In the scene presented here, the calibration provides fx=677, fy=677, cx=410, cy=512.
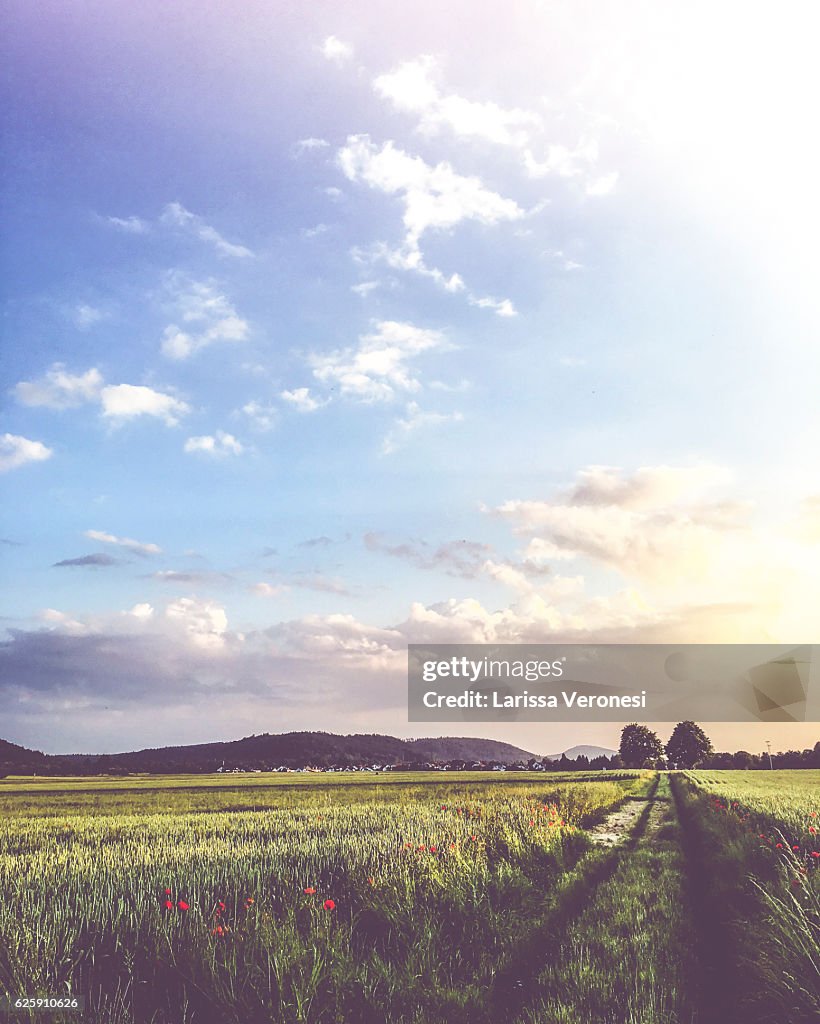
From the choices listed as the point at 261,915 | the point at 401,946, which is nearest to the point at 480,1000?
the point at 401,946

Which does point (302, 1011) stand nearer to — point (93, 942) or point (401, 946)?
point (401, 946)

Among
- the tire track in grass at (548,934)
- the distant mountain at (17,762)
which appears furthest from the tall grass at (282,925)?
the distant mountain at (17,762)

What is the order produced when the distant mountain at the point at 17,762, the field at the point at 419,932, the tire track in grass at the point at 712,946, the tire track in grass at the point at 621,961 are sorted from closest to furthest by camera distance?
the field at the point at 419,932 → the tire track in grass at the point at 621,961 → the tire track in grass at the point at 712,946 → the distant mountain at the point at 17,762

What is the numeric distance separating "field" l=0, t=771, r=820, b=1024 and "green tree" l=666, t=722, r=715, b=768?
16187cm

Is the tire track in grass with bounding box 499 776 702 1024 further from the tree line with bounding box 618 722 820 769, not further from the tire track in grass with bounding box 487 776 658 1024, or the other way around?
the tree line with bounding box 618 722 820 769

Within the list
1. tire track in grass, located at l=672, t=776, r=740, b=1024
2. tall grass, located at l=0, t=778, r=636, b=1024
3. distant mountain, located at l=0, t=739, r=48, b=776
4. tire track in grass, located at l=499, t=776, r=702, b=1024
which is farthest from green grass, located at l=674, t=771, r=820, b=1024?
distant mountain, located at l=0, t=739, r=48, b=776

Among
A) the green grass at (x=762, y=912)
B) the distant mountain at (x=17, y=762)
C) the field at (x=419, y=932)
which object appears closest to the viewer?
the green grass at (x=762, y=912)

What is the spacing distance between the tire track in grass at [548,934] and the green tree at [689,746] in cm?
15919

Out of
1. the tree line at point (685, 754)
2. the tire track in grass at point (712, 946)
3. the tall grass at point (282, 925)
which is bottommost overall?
the tree line at point (685, 754)

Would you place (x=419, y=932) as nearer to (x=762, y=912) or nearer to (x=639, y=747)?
(x=762, y=912)

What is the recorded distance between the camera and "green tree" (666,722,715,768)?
157 m

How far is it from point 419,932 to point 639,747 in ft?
570

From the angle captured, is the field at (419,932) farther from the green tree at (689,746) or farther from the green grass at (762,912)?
the green tree at (689,746)

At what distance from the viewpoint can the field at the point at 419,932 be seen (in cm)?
564
